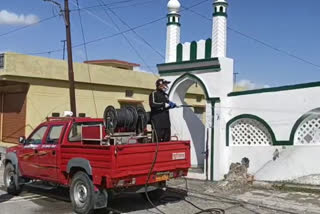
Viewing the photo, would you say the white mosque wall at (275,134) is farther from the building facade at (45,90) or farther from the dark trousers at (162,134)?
the building facade at (45,90)

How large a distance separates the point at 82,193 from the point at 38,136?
2.50 m

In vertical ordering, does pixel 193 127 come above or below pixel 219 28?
below

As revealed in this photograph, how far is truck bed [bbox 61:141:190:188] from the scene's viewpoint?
24.4 ft

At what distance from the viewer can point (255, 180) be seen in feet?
39.0

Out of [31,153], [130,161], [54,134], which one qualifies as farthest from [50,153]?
[130,161]

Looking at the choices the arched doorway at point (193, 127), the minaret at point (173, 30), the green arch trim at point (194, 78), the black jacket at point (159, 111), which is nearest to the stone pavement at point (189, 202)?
the black jacket at point (159, 111)

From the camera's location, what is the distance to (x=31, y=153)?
993cm

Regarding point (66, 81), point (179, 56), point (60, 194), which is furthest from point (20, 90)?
point (60, 194)

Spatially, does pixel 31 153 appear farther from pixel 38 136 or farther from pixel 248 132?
pixel 248 132

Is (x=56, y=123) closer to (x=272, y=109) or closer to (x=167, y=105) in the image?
(x=167, y=105)

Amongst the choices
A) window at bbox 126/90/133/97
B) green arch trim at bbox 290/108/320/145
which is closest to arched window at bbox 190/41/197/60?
green arch trim at bbox 290/108/320/145

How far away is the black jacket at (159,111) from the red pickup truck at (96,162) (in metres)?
0.55

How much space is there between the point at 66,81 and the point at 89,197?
1317cm

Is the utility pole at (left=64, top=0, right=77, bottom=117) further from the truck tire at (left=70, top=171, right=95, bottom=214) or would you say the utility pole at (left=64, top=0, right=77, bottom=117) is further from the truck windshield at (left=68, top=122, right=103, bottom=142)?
the truck tire at (left=70, top=171, right=95, bottom=214)
